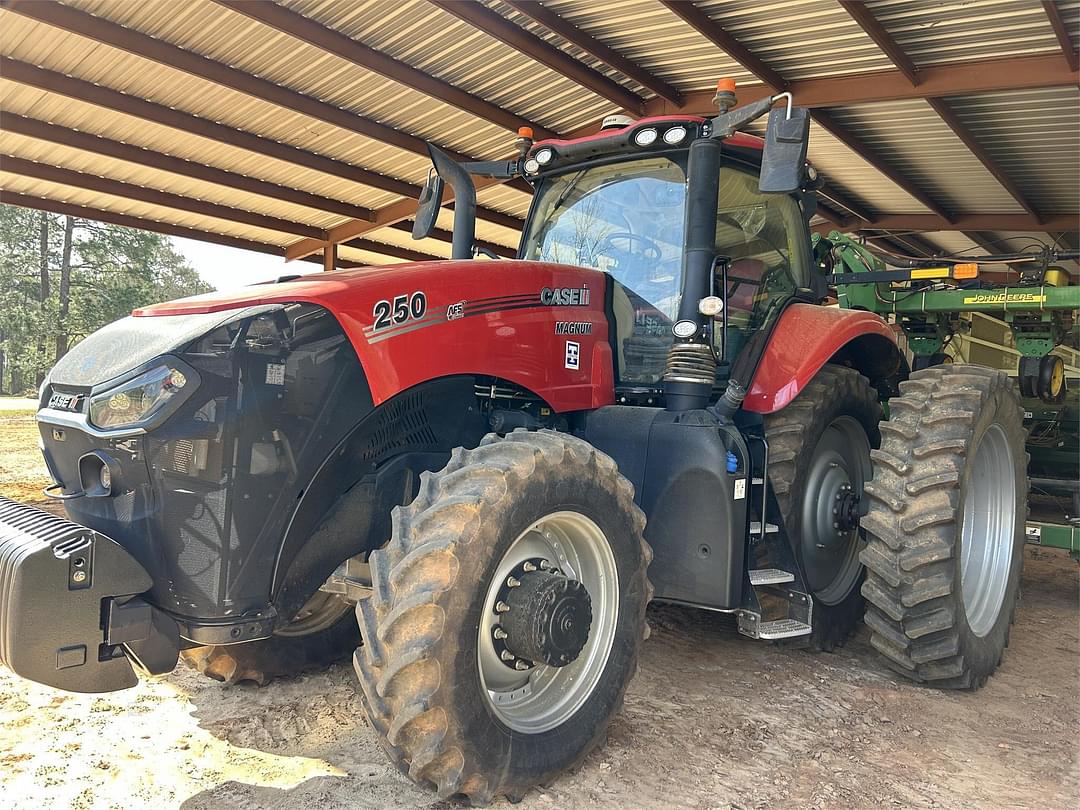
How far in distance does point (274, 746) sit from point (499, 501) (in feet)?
4.48

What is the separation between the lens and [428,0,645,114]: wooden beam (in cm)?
685

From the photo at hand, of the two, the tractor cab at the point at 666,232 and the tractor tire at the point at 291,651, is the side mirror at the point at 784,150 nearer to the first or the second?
the tractor cab at the point at 666,232

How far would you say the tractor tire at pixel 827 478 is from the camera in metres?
3.80

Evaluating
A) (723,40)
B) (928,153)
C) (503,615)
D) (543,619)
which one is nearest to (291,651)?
(503,615)

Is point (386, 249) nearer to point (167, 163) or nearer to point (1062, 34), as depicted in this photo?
point (167, 163)

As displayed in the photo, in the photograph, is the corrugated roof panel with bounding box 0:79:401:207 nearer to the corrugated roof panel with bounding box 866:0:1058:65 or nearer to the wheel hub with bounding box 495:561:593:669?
the corrugated roof panel with bounding box 866:0:1058:65

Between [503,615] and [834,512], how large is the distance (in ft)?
6.90

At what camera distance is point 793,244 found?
170 inches

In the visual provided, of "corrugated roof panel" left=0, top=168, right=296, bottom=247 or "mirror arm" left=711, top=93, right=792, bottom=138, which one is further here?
"corrugated roof panel" left=0, top=168, right=296, bottom=247

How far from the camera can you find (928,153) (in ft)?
33.4

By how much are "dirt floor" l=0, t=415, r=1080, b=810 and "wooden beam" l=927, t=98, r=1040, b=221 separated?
6.48m

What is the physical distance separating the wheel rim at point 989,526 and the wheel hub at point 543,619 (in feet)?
8.25

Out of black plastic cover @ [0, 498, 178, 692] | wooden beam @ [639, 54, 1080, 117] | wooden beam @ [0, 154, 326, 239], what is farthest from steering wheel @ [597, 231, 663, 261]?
wooden beam @ [0, 154, 326, 239]

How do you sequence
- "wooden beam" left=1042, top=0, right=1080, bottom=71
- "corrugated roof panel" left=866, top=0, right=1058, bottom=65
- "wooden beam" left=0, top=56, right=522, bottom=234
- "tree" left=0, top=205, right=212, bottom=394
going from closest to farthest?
"wooden beam" left=1042, top=0, right=1080, bottom=71
"corrugated roof panel" left=866, top=0, right=1058, bottom=65
"wooden beam" left=0, top=56, right=522, bottom=234
"tree" left=0, top=205, right=212, bottom=394
